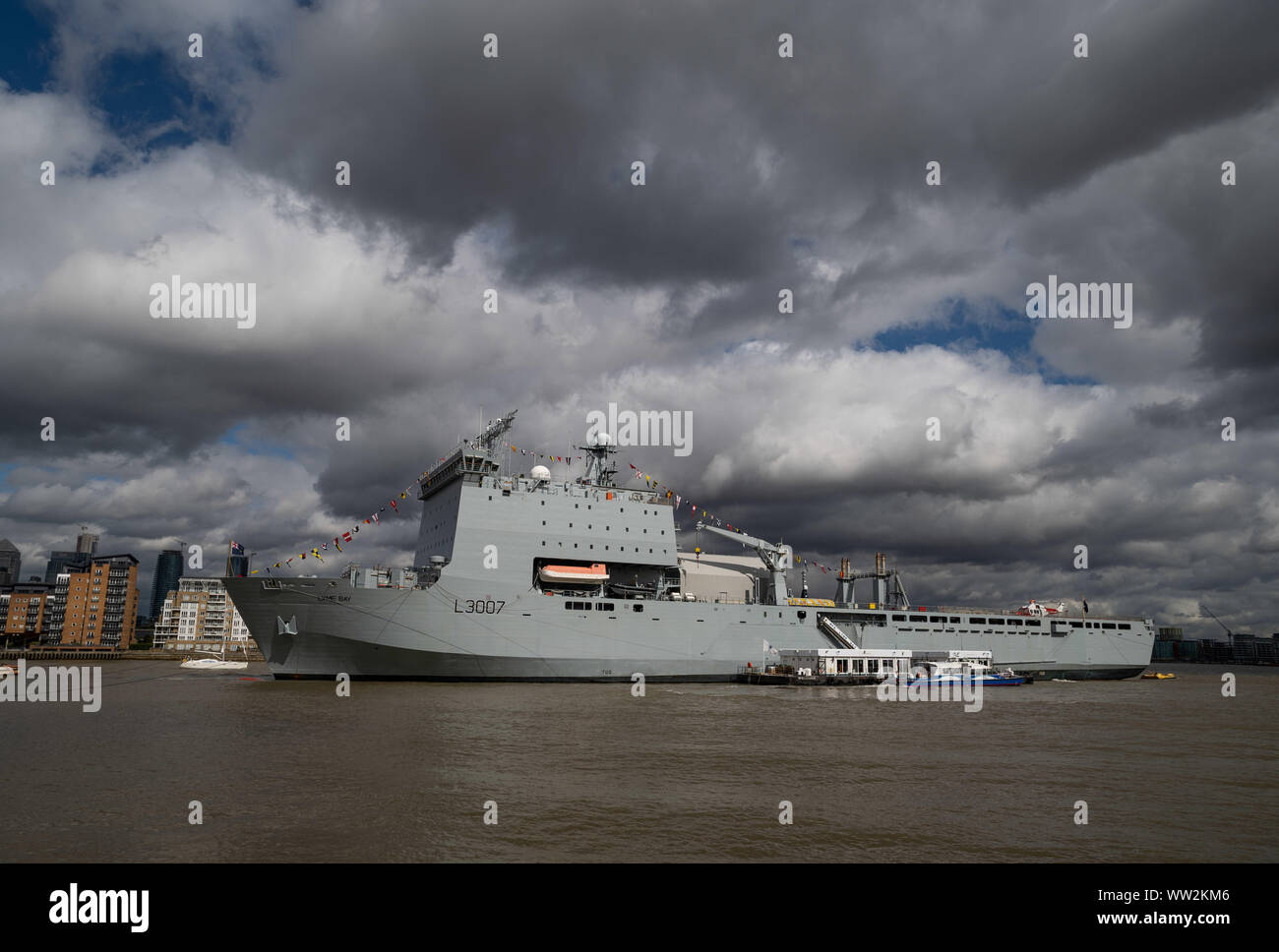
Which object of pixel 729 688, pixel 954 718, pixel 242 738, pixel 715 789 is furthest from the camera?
pixel 729 688

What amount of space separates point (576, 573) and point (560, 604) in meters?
2.26

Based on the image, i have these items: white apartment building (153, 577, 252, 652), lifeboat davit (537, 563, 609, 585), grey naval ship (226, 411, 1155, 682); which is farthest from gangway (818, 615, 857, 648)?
white apartment building (153, 577, 252, 652)

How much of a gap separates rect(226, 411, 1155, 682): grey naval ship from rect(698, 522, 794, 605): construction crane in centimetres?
7

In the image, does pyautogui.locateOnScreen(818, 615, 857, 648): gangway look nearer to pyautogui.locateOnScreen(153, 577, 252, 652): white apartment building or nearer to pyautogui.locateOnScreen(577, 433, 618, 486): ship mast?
pyautogui.locateOnScreen(577, 433, 618, 486): ship mast

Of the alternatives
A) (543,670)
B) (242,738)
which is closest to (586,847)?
(242,738)

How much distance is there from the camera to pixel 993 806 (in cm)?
1073

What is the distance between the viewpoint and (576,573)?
30.5m

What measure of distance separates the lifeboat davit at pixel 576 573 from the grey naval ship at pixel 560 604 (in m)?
0.06

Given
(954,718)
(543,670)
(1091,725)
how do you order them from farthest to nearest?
(543,670), (954,718), (1091,725)

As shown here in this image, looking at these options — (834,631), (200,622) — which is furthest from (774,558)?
(200,622)

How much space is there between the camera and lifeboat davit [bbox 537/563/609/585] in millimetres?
30156
